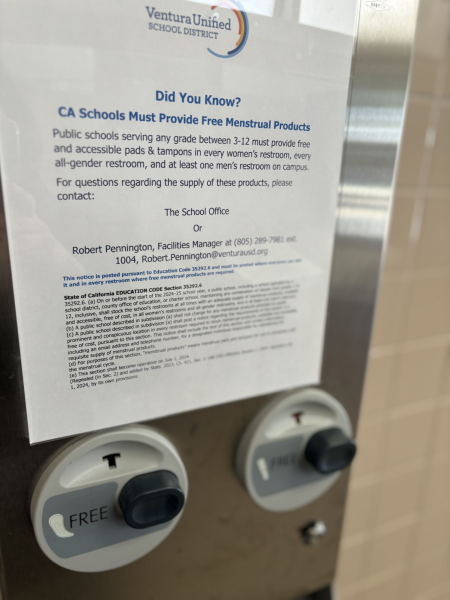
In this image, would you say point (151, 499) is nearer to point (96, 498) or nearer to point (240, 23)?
point (96, 498)

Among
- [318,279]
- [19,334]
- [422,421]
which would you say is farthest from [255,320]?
[422,421]

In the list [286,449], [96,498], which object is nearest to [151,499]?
[96,498]

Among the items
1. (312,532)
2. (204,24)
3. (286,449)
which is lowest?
(312,532)

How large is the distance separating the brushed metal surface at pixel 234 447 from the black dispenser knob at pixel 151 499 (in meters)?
0.04

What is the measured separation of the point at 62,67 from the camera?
11.6 inches

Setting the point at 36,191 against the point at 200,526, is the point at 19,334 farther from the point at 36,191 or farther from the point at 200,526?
the point at 200,526

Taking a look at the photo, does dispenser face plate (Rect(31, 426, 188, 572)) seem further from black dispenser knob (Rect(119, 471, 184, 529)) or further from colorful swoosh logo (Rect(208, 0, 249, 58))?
colorful swoosh logo (Rect(208, 0, 249, 58))

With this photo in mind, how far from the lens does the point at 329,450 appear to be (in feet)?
1.57

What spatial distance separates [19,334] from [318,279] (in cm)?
29

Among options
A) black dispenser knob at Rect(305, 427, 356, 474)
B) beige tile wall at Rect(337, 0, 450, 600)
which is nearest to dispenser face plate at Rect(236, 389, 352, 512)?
black dispenser knob at Rect(305, 427, 356, 474)

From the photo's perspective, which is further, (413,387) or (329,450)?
(413,387)

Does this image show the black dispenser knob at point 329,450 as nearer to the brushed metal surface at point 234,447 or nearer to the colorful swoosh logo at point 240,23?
the brushed metal surface at point 234,447

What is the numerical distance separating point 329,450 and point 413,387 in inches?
14.7

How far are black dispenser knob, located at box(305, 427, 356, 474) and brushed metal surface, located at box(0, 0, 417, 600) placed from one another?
48 mm
